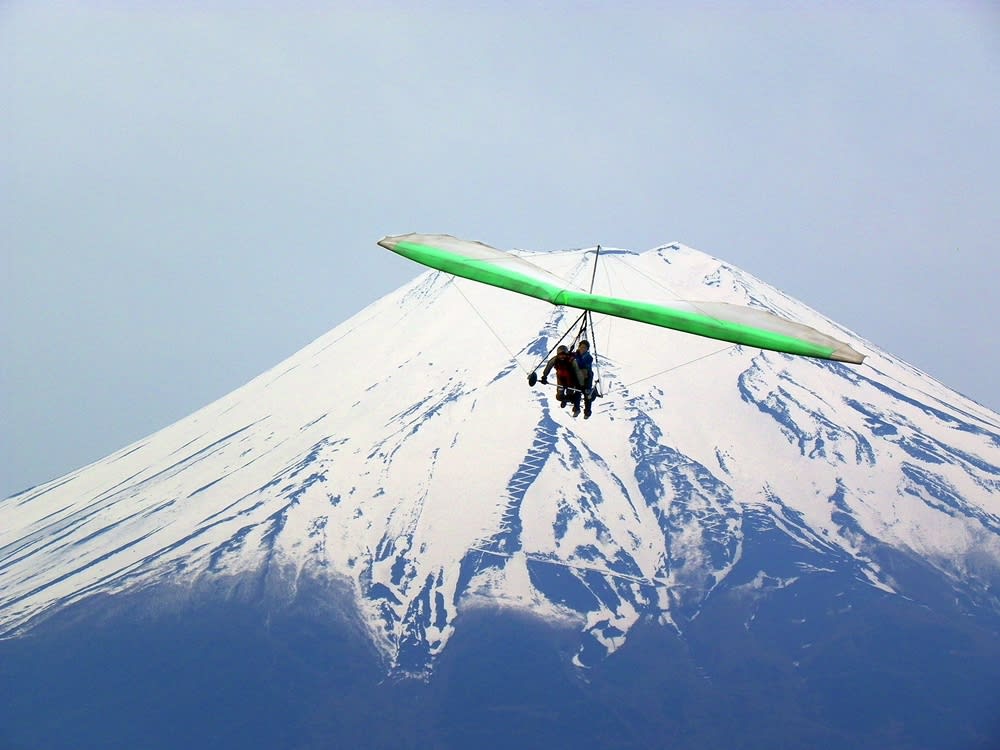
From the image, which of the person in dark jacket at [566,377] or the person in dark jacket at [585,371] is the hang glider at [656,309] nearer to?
the person in dark jacket at [585,371]

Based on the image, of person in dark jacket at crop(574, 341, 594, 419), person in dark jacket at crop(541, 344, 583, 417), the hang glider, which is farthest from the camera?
person in dark jacket at crop(574, 341, 594, 419)

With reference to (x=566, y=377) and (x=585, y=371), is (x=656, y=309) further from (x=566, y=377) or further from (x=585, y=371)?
(x=566, y=377)

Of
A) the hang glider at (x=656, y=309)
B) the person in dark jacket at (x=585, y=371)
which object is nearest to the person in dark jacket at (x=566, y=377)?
the person in dark jacket at (x=585, y=371)

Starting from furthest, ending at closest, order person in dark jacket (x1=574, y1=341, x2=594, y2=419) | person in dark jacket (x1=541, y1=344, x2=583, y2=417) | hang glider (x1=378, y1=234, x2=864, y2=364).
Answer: person in dark jacket (x1=574, y1=341, x2=594, y2=419)
person in dark jacket (x1=541, y1=344, x2=583, y2=417)
hang glider (x1=378, y1=234, x2=864, y2=364)

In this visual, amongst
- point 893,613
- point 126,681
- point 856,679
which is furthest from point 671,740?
point 126,681

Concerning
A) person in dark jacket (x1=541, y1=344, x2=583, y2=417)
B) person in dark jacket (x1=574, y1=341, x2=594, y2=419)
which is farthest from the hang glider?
person in dark jacket (x1=541, y1=344, x2=583, y2=417)

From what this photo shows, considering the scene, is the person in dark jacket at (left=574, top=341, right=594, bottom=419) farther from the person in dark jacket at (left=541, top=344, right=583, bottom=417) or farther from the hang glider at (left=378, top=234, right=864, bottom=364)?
the hang glider at (left=378, top=234, right=864, bottom=364)
